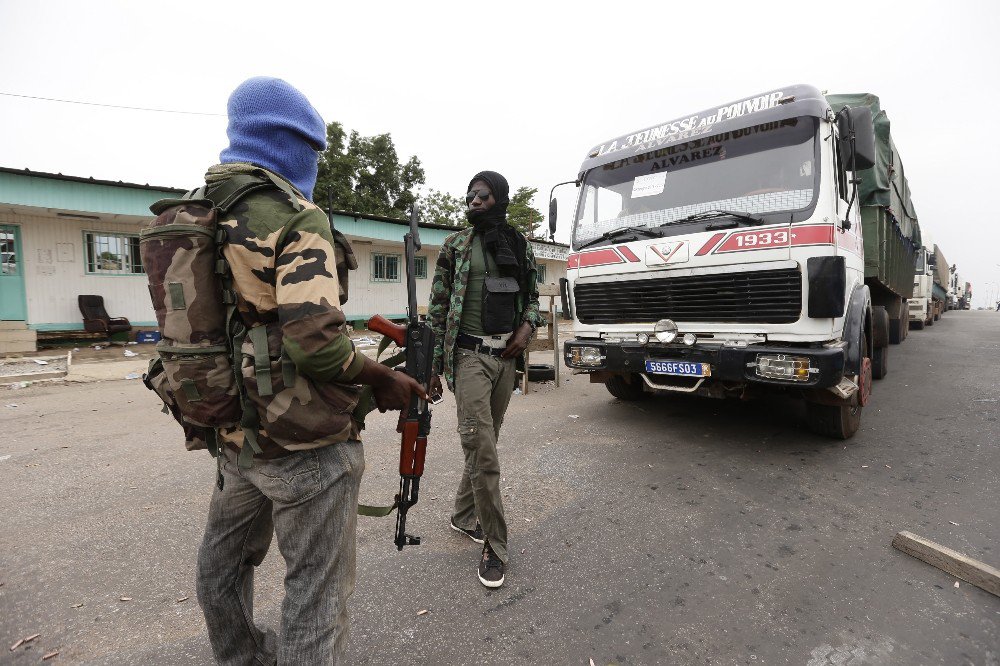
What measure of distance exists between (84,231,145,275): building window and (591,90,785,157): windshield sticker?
35.2 feet

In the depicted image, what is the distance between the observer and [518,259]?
2639mm

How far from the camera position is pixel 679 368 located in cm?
391

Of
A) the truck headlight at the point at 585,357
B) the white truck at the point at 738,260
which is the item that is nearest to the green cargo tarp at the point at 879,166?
the white truck at the point at 738,260

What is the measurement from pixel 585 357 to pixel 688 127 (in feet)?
7.22

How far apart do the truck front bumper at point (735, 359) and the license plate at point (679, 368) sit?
0.09 feet

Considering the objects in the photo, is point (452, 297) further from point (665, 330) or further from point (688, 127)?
point (688, 127)

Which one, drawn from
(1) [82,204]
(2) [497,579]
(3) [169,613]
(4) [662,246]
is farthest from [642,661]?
(1) [82,204]

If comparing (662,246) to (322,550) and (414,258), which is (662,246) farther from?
(322,550)

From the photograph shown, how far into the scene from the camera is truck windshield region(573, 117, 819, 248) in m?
3.74

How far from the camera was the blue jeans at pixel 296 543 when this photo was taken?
4.33 feet

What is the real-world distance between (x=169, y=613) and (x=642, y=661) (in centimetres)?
198

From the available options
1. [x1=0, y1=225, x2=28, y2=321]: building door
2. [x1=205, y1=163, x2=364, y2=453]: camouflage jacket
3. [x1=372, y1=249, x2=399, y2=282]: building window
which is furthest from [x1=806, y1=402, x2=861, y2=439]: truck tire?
[x1=0, y1=225, x2=28, y2=321]: building door

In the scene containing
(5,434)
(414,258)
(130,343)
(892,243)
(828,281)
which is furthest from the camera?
(130,343)

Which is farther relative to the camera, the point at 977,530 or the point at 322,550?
the point at 977,530
